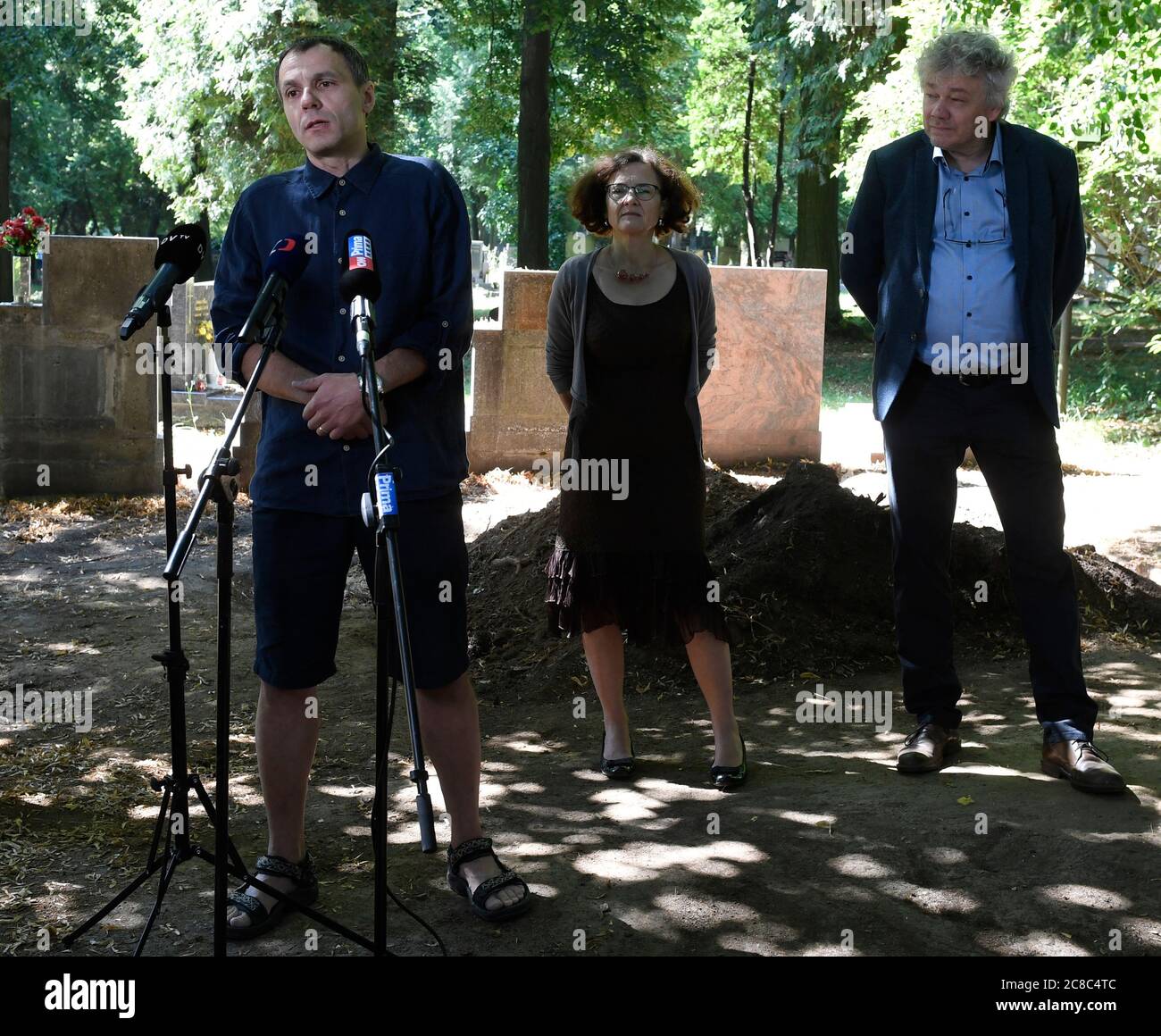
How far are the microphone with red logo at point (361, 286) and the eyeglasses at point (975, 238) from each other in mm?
2518

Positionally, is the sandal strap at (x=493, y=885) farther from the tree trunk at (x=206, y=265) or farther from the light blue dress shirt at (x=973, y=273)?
the tree trunk at (x=206, y=265)

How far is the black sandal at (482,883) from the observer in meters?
3.68

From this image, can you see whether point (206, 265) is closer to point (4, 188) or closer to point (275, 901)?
point (4, 188)

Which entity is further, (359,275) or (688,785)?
(688,785)

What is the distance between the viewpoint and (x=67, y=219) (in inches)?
2074

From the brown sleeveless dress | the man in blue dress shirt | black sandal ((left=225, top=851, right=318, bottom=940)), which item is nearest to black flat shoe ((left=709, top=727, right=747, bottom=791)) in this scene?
the brown sleeveless dress

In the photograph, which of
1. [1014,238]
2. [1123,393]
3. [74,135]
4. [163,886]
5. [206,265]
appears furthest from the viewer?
[74,135]

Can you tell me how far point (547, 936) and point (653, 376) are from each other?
77.3 inches

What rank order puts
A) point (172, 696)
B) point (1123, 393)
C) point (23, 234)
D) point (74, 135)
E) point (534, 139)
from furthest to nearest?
point (74, 135)
point (534, 139)
point (1123, 393)
point (23, 234)
point (172, 696)

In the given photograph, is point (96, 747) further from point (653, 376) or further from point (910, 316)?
point (910, 316)

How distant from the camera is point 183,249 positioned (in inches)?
128

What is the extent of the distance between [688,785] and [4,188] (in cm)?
2278

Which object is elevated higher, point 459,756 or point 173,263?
point 173,263

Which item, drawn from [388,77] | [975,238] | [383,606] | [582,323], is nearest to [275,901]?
[383,606]
